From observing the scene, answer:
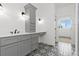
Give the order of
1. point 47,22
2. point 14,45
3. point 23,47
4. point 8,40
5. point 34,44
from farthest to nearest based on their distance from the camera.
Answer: point 34,44
point 47,22
point 23,47
point 14,45
point 8,40

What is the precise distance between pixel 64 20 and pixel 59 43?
676mm

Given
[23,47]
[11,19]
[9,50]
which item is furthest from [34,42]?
[9,50]

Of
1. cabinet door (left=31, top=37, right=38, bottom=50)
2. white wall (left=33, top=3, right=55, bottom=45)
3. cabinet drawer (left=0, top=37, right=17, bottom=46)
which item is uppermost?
white wall (left=33, top=3, right=55, bottom=45)

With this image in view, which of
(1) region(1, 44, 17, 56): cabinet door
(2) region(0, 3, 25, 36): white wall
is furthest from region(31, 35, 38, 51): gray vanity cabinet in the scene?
(1) region(1, 44, 17, 56): cabinet door

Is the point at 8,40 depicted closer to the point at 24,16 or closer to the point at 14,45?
the point at 14,45

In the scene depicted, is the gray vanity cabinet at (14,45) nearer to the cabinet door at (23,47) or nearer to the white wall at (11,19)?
the cabinet door at (23,47)

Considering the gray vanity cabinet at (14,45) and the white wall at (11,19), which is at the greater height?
the white wall at (11,19)

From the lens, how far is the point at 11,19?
2.76 meters

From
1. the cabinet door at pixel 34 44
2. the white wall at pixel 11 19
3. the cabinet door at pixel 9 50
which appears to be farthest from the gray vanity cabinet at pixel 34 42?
the cabinet door at pixel 9 50

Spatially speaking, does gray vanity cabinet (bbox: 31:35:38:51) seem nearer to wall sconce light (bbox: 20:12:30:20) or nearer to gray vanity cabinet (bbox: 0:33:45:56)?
gray vanity cabinet (bbox: 0:33:45:56)

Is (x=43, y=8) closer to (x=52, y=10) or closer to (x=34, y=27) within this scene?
(x=52, y=10)

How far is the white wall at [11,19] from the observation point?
2.53m

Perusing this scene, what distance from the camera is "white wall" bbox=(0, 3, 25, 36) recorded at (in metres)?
2.53

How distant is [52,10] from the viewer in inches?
116
